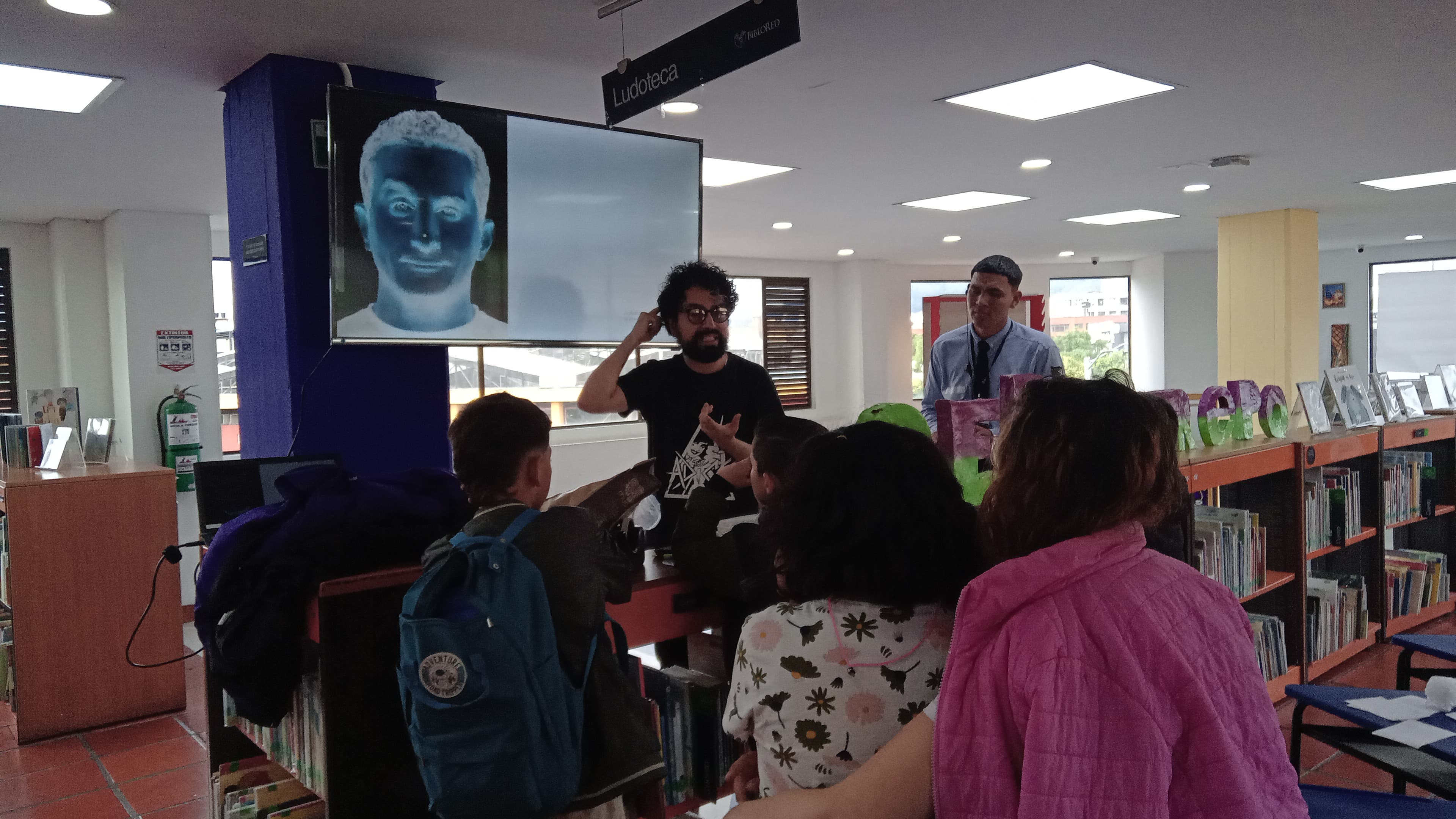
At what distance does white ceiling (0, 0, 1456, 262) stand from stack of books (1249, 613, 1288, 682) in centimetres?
227

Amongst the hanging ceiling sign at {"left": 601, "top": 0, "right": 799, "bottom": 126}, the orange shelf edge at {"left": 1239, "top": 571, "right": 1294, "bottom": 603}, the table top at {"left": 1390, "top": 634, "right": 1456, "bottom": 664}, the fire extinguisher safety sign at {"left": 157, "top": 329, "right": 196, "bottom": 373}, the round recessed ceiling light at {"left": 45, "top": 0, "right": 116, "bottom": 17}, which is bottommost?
the orange shelf edge at {"left": 1239, "top": 571, "right": 1294, "bottom": 603}

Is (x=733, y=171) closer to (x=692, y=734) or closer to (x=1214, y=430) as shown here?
(x=1214, y=430)

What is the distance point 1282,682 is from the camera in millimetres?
3848

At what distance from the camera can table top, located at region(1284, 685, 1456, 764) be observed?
2.17 meters

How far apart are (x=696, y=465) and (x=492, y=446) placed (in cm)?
108

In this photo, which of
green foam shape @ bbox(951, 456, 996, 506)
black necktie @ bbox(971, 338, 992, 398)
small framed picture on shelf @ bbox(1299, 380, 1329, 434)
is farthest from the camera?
small framed picture on shelf @ bbox(1299, 380, 1329, 434)

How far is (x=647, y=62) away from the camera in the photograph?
3018 millimetres

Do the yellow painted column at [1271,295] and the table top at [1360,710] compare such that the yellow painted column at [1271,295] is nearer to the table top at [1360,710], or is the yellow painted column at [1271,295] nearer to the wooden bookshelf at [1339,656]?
the wooden bookshelf at [1339,656]

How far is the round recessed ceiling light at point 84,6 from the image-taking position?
2.84 metres

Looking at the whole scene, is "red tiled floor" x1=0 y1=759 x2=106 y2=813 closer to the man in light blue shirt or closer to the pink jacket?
the man in light blue shirt

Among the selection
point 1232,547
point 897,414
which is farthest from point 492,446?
point 1232,547

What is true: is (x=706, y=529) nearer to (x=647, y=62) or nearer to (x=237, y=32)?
(x=647, y=62)

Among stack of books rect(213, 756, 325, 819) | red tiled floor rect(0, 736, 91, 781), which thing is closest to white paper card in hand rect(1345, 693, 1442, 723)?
stack of books rect(213, 756, 325, 819)

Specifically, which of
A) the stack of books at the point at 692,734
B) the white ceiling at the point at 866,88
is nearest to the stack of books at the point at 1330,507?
the white ceiling at the point at 866,88
